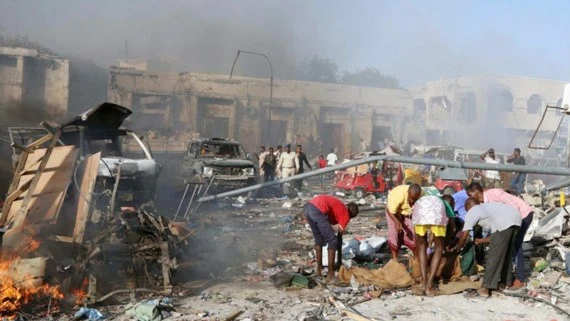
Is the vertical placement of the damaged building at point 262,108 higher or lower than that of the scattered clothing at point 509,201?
higher

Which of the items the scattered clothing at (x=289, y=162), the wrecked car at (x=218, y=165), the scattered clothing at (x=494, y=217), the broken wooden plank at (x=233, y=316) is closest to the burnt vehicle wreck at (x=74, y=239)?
the broken wooden plank at (x=233, y=316)

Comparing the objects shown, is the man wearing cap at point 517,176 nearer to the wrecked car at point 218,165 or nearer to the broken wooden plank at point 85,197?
the wrecked car at point 218,165

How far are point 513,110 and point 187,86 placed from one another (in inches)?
906

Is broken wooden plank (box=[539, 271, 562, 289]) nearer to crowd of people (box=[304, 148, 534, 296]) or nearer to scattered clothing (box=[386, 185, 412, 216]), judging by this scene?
crowd of people (box=[304, 148, 534, 296])

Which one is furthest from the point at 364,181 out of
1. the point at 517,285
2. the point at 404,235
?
the point at 517,285

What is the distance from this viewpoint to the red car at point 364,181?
15.4 metres

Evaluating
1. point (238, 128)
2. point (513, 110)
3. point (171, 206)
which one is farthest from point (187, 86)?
point (513, 110)

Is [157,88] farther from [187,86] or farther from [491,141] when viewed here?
[491,141]

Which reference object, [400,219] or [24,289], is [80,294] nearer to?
[24,289]

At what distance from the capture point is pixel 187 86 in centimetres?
2962

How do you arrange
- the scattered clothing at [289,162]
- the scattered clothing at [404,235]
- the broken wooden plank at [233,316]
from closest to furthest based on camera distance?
1. the broken wooden plank at [233,316]
2. the scattered clothing at [404,235]
3. the scattered clothing at [289,162]

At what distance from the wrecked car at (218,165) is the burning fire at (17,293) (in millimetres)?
7536

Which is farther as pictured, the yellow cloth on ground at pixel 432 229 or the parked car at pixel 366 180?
the parked car at pixel 366 180

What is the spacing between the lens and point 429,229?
A: 6.01m
